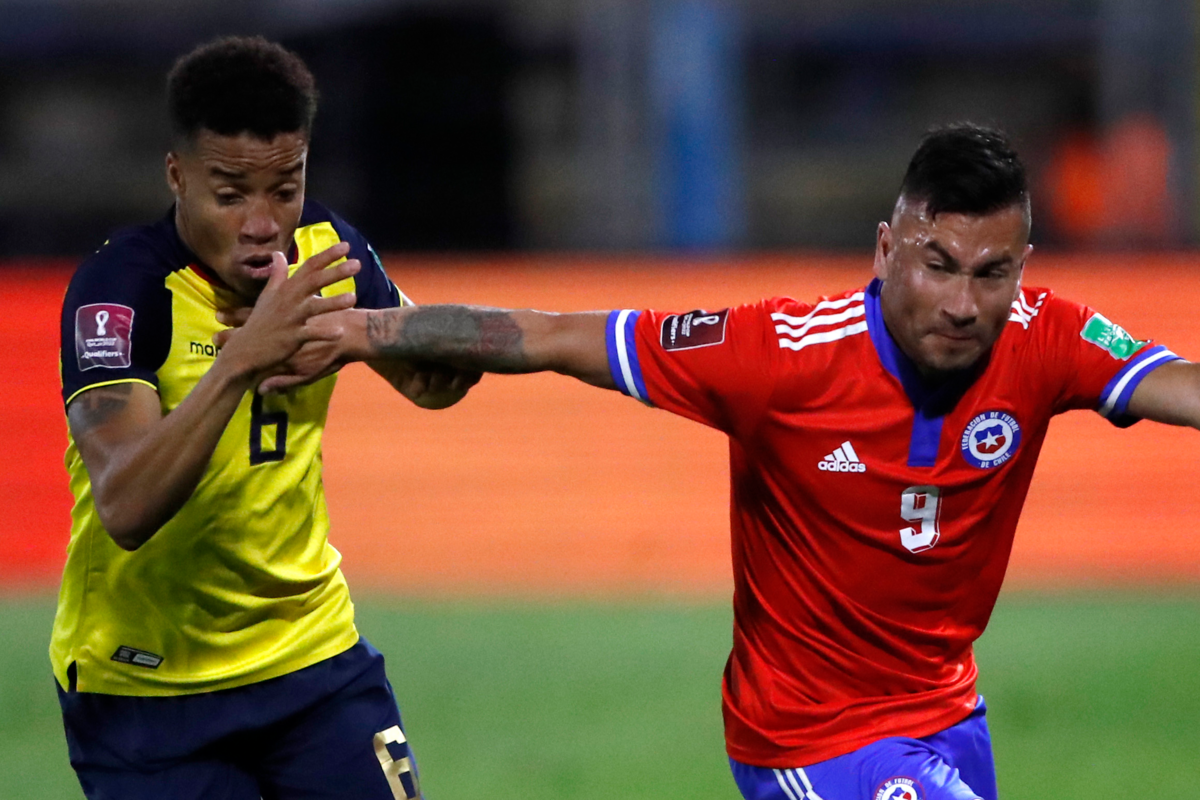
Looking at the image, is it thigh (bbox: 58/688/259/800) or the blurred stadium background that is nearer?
thigh (bbox: 58/688/259/800)

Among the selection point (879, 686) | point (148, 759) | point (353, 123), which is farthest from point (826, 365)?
point (353, 123)

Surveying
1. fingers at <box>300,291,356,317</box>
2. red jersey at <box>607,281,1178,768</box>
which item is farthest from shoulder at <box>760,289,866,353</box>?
fingers at <box>300,291,356,317</box>

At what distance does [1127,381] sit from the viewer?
3682 mm

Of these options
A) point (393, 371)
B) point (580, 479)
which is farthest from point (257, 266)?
point (580, 479)

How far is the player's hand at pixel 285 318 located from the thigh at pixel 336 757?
0.96 m

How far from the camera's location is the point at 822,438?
366cm

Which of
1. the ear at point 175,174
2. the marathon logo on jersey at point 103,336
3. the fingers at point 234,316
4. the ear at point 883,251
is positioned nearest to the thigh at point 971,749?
the ear at point 883,251

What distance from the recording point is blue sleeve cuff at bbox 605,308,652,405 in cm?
361

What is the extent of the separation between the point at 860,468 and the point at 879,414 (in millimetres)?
133

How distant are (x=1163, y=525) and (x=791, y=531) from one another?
7.03m

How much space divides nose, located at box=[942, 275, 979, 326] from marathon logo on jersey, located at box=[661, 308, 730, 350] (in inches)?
20.2

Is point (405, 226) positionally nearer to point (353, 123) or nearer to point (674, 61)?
point (353, 123)

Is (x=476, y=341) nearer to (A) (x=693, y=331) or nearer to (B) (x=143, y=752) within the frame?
(A) (x=693, y=331)

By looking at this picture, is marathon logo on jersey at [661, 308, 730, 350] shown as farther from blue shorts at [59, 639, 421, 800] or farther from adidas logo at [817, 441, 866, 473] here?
blue shorts at [59, 639, 421, 800]
